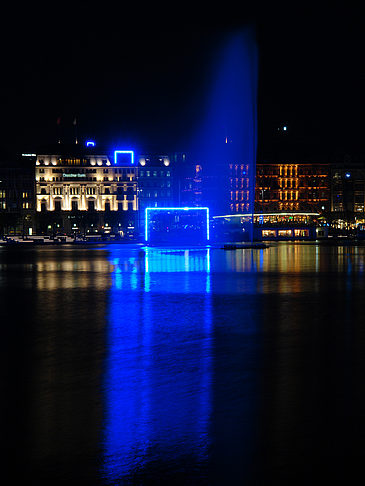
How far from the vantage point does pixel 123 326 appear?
1619cm

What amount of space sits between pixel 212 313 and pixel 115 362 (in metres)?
6.99

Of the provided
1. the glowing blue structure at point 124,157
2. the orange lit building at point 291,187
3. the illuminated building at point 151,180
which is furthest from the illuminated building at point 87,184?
the orange lit building at point 291,187

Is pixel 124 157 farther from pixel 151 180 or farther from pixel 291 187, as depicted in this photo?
pixel 291 187

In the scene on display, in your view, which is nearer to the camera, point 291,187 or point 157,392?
point 157,392

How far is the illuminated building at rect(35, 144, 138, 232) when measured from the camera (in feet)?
536

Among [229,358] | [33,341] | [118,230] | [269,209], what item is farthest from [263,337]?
[269,209]

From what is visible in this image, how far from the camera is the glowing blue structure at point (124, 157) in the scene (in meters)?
165

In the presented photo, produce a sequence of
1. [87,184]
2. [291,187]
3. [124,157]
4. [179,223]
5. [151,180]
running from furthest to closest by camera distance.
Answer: [291,187], [151,180], [87,184], [124,157], [179,223]

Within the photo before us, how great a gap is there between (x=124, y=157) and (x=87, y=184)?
10.8m

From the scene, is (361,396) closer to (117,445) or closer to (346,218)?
(117,445)

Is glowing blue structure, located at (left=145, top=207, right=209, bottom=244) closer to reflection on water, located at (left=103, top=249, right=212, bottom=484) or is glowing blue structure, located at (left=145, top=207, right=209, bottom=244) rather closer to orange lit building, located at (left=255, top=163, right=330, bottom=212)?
orange lit building, located at (left=255, top=163, right=330, bottom=212)

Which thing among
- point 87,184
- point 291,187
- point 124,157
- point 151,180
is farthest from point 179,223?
point 291,187

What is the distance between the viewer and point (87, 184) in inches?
6565

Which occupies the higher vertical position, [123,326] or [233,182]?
[233,182]
